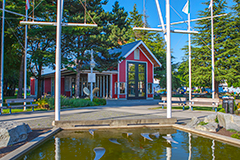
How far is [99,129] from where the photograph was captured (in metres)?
8.04

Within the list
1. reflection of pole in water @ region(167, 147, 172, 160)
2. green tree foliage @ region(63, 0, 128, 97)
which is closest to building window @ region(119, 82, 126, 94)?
green tree foliage @ region(63, 0, 128, 97)

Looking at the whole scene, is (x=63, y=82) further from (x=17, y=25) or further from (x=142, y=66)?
(x=17, y=25)

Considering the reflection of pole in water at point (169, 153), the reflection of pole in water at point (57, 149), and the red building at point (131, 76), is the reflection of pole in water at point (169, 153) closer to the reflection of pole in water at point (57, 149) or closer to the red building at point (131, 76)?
the reflection of pole in water at point (57, 149)

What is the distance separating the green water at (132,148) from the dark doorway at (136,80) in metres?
22.5

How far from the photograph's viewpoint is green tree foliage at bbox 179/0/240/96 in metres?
27.1

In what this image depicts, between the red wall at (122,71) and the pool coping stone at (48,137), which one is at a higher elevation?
the red wall at (122,71)

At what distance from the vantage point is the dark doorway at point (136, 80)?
29641 mm

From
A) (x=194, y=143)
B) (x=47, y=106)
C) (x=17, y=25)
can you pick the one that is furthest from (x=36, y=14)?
(x=194, y=143)

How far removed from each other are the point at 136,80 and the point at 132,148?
2481 centimetres

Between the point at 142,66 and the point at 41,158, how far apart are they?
88.8 feet

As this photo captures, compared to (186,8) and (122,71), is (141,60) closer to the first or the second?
(122,71)

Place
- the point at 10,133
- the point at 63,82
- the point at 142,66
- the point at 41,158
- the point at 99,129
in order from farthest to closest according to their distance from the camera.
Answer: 1. the point at 63,82
2. the point at 142,66
3. the point at 99,129
4. the point at 10,133
5. the point at 41,158

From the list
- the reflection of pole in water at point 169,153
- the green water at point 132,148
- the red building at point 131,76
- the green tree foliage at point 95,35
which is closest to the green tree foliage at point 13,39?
the green tree foliage at point 95,35

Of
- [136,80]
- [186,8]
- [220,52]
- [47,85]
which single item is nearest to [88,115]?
[186,8]
